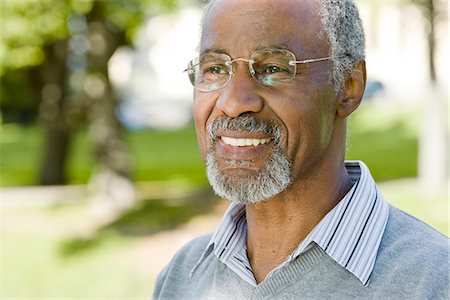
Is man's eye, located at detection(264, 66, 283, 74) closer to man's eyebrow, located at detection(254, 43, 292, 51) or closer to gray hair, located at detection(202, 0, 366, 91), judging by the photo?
man's eyebrow, located at detection(254, 43, 292, 51)

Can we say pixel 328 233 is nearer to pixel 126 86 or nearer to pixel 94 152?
pixel 94 152

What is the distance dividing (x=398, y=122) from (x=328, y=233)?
1935cm

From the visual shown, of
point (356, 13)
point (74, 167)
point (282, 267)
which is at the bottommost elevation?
point (74, 167)

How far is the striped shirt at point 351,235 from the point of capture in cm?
203

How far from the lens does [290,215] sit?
7.29 ft

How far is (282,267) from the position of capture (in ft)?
6.98

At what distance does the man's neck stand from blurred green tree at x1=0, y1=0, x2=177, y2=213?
863 centimetres

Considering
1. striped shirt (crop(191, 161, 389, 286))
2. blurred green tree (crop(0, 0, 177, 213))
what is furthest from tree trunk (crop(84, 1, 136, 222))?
striped shirt (crop(191, 161, 389, 286))

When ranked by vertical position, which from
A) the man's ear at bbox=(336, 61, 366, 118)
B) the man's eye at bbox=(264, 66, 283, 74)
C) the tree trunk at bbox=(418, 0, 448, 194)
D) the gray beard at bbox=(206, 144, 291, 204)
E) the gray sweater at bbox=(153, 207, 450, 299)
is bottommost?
the tree trunk at bbox=(418, 0, 448, 194)

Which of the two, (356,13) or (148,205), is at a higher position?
(356,13)

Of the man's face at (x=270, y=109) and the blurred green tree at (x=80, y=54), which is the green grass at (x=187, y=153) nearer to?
the blurred green tree at (x=80, y=54)

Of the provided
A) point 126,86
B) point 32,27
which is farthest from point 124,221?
point 126,86

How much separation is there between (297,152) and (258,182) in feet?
0.46

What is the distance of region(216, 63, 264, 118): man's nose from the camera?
2.07 m
